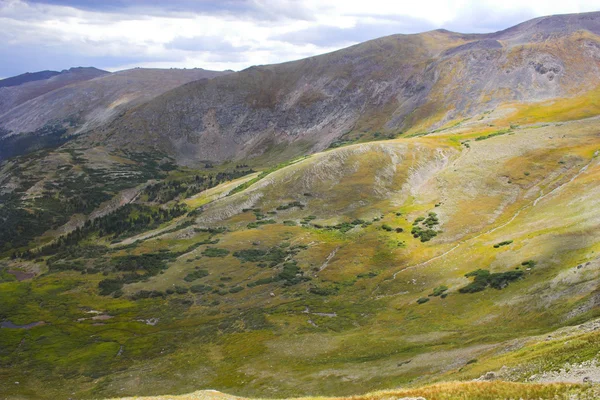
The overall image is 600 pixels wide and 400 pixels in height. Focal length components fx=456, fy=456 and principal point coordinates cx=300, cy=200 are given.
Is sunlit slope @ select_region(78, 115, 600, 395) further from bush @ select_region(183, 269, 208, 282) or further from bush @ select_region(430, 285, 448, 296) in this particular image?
bush @ select_region(183, 269, 208, 282)

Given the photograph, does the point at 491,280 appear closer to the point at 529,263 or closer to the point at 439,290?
the point at 529,263

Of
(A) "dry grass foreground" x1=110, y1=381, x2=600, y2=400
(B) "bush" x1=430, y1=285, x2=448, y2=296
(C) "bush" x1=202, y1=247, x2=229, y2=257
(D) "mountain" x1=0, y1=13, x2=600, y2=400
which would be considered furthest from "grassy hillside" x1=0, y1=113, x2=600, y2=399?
(C) "bush" x1=202, y1=247, x2=229, y2=257

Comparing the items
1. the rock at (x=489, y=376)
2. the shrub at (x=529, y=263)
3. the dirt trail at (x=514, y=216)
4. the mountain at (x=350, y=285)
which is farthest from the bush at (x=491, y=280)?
the rock at (x=489, y=376)

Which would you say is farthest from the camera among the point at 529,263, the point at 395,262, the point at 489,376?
the point at 395,262

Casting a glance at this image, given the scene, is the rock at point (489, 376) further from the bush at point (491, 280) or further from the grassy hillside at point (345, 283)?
the bush at point (491, 280)

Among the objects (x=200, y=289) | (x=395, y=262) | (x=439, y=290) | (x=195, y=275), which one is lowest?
(x=200, y=289)

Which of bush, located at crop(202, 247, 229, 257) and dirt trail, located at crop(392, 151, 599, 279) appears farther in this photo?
bush, located at crop(202, 247, 229, 257)

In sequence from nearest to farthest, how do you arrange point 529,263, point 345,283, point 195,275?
point 529,263 < point 345,283 < point 195,275

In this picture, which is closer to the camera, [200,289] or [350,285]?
[350,285]

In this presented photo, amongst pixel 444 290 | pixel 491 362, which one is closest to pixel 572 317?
pixel 491 362

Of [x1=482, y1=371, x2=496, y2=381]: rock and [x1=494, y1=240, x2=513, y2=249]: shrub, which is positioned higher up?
[x1=482, y1=371, x2=496, y2=381]: rock

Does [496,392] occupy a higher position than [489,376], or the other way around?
[496,392]

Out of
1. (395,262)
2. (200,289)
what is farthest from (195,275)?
(395,262)
